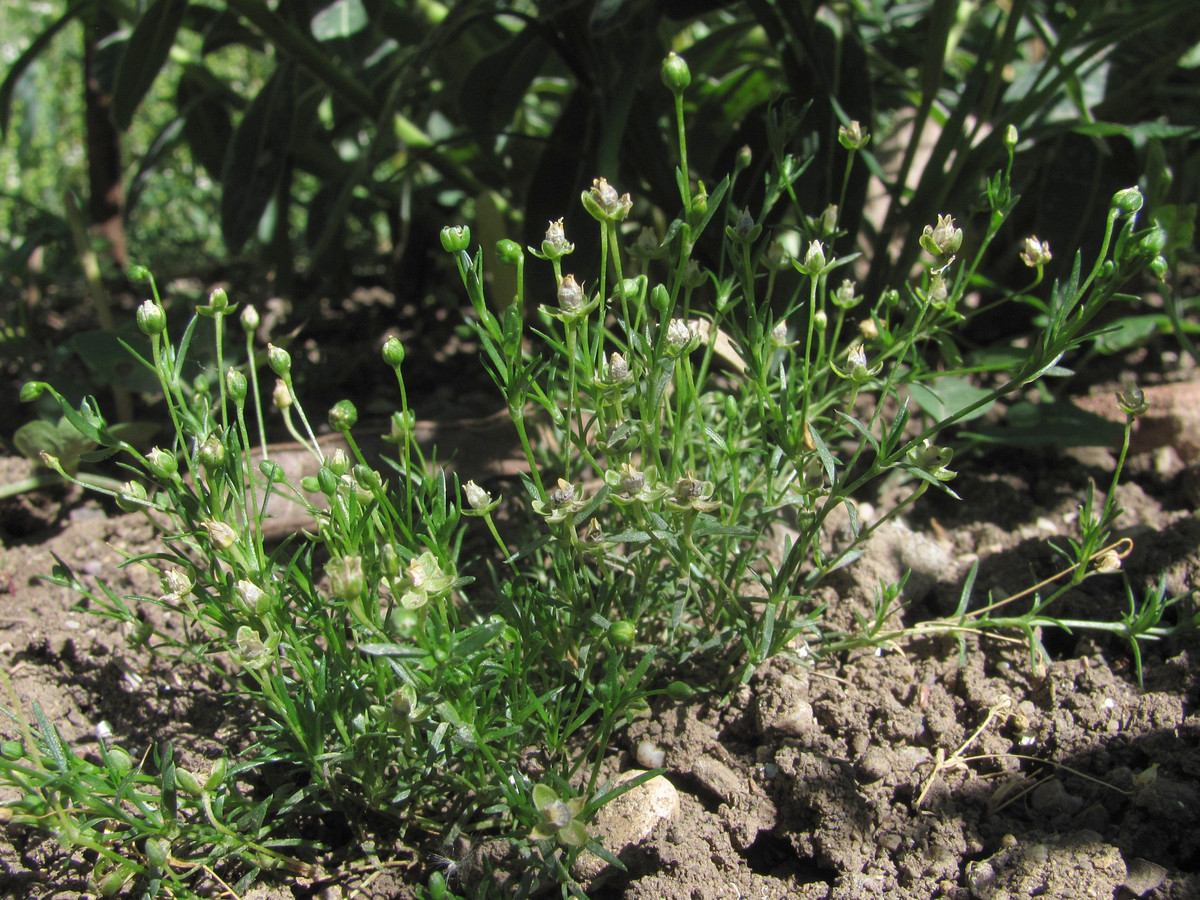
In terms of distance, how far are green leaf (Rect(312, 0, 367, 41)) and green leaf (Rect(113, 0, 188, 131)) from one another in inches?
9.3

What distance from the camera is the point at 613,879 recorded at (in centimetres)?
100

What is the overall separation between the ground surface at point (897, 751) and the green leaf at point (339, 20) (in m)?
1.08

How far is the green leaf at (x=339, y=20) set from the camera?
1747 mm

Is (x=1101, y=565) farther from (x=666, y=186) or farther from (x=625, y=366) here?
(x=666, y=186)

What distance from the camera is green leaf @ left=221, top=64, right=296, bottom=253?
1.82 m

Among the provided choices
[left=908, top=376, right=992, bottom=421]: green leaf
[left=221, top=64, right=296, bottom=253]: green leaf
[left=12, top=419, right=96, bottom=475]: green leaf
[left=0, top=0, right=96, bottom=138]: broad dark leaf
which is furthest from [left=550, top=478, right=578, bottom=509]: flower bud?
[left=0, top=0, right=96, bottom=138]: broad dark leaf

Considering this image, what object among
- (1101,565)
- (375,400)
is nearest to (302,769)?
(1101,565)

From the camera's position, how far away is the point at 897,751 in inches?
42.1

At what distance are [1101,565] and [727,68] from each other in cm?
140

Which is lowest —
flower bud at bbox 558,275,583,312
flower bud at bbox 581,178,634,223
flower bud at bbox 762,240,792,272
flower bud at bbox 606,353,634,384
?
flower bud at bbox 606,353,634,384

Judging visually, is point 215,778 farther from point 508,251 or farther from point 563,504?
point 508,251

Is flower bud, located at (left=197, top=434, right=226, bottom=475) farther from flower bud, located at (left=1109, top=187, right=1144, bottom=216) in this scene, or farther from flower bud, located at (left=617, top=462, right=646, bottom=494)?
flower bud, located at (left=1109, top=187, right=1144, bottom=216)

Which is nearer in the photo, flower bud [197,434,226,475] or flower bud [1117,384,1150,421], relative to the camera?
flower bud [197,434,226,475]

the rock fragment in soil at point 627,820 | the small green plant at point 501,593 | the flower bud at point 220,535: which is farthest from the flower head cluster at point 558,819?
the flower bud at point 220,535
